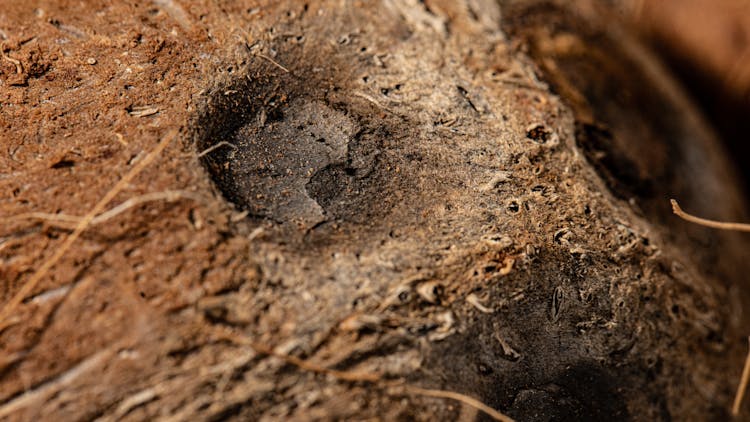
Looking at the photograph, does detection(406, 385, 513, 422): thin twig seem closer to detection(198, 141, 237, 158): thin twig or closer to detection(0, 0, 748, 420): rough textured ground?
detection(0, 0, 748, 420): rough textured ground

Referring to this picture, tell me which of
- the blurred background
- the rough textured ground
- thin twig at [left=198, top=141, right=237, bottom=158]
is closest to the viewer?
the rough textured ground

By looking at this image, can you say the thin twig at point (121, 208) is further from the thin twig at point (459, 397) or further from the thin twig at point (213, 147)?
the thin twig at point (459, 397)

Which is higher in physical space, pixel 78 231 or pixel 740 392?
pixel 78 231

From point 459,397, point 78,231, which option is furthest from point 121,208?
point 459,397

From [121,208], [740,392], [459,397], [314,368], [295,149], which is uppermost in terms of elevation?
[121,208]

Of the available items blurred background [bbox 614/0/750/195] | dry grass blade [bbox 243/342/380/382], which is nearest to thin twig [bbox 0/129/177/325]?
dry grass blade [bbox 243/342/380/382]

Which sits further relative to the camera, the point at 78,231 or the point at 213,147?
the point at 213,147

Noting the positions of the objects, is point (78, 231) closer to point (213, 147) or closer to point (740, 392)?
point (213, 147)
